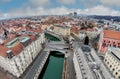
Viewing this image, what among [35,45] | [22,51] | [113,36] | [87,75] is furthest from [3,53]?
[113,36]

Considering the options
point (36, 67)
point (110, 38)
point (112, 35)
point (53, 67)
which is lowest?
point (53, 67)

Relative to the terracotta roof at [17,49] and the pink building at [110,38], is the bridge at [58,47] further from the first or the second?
the terracotta roof at [17,49]

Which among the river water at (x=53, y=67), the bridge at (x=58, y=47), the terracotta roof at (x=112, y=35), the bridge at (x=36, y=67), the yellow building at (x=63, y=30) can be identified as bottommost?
the river water at (x=53, y=67)

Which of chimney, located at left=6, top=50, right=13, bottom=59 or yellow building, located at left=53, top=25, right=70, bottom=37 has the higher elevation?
chimney, located at left=6, top=50, right=13, bottom=59

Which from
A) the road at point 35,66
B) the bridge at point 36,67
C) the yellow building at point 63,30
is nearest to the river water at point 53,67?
the bridge at point 36,67

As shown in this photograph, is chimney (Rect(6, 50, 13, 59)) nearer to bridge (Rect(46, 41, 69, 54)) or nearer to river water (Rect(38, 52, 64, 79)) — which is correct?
river water (Rect(38, 52, 64, 79))

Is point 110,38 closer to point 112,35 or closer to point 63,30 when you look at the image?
point 112,35

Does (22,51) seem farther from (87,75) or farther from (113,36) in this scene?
(113,36)

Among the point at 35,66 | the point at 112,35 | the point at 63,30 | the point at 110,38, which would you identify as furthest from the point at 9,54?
the point at 63,30

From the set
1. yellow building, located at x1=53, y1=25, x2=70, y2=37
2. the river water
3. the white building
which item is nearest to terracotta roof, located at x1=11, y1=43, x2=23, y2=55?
the white building

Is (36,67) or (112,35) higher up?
(112,35)

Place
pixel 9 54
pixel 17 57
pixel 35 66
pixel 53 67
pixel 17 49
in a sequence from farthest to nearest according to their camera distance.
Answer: pixel 53 67 → pixel 35 66 → pixel 17 49 → pixel 17 57 → pixel 9 54
